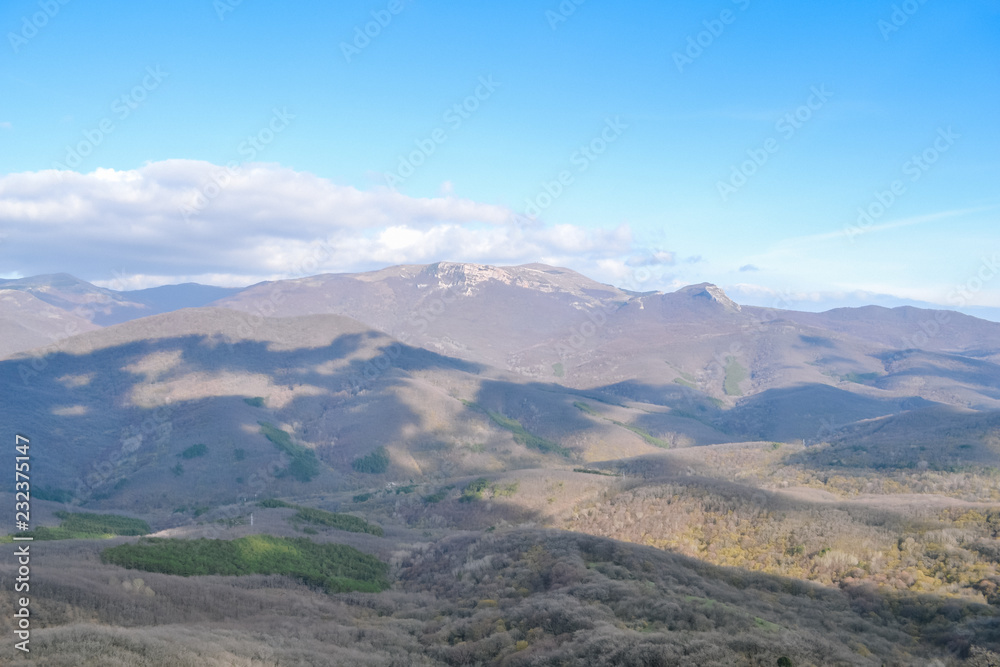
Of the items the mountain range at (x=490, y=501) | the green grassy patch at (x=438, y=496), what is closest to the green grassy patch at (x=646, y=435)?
the mountain range at (x=490, y=501)

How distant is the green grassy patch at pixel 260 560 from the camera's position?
1059 inches

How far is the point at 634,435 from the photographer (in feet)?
367

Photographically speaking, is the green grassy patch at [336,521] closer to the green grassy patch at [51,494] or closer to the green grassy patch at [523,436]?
the green grassy patch at [51,494]

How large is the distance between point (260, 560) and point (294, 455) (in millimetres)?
58598

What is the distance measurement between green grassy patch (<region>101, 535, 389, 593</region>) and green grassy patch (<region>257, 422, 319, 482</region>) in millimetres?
49638

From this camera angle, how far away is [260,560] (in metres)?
30.5

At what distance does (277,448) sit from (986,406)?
154 metres

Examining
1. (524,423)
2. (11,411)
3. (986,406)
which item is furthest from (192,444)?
(986,406)

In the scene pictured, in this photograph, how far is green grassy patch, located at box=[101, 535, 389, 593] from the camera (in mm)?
26906

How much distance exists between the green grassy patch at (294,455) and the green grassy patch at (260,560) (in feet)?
163

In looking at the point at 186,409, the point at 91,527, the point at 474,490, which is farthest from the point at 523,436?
the point at 91,527

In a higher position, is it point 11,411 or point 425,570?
point 11,411

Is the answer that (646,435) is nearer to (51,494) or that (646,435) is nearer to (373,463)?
(373,463)

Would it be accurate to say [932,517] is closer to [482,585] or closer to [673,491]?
[673,491]
